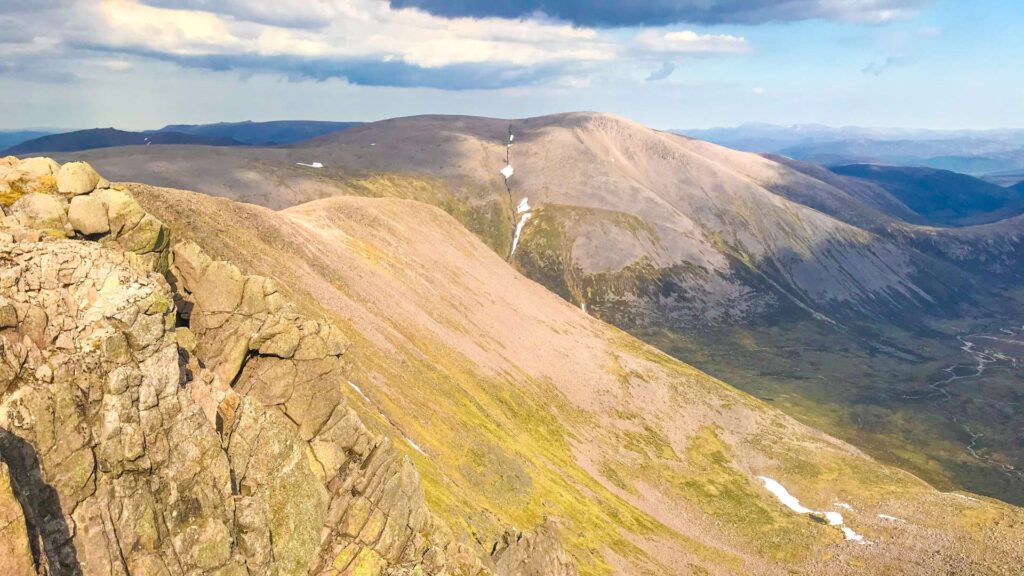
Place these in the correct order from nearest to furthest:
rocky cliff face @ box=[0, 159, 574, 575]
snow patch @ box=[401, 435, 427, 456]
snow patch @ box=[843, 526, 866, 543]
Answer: rocky cliff face @ box=[0, 159, 574, 575] → snow patch @ box=[401, 435, 427, 456] → snow patch @ box=[843, 526, 866, 543]

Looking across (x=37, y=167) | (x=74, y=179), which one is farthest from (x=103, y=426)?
(x=37, y=167)

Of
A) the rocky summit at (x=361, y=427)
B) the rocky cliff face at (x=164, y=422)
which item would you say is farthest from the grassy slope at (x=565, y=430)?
the rocky cliff face at (x=164, y=422)

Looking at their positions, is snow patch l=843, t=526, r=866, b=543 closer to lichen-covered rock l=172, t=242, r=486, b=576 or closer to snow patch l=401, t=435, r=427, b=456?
snow patch l=401, t=435, r=427, b=456

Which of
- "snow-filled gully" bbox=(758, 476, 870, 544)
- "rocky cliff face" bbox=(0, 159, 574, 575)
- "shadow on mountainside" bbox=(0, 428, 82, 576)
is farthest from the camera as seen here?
"snow-filled gully" bbox=(758, 476, 870, 544)

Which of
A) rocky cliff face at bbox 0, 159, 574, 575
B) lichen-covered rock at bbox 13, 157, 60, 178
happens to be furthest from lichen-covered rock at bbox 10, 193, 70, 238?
lichen-covered rock at bbox 13, 157, 60, 178

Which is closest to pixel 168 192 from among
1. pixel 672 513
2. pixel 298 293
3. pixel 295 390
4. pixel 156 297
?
pixel 298 293

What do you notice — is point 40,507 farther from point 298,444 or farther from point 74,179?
point 74,179

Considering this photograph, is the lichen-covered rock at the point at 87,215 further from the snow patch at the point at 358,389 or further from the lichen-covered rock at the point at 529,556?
the snow patch at the point at 358,389
